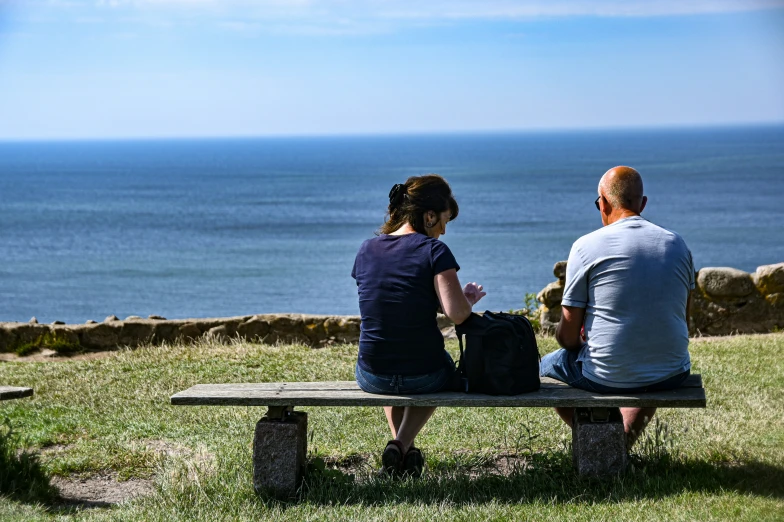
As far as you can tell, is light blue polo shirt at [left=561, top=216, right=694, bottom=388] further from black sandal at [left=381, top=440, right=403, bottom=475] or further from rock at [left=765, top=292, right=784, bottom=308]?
rock at [left=765, top=292, right=784, bottom=308]

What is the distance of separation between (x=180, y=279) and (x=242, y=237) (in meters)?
18.5

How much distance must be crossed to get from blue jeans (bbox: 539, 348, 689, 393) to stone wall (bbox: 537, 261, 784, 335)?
6572mm

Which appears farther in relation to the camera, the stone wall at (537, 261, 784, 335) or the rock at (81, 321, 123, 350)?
the rock at (81, 321, 123, 350)

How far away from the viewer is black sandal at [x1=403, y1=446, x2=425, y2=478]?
500 cm

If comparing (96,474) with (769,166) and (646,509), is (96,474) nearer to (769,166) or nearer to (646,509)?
(646,509)

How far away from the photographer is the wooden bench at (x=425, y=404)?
4.59m

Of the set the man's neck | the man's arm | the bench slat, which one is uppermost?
the man's neck

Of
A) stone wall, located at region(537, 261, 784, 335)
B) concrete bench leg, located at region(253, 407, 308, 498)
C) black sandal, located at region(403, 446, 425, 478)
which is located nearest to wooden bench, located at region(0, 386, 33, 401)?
concrete bench leg, located at region(253, 407, 308, 498)

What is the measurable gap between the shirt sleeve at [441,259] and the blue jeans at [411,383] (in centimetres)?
54

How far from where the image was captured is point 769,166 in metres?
120

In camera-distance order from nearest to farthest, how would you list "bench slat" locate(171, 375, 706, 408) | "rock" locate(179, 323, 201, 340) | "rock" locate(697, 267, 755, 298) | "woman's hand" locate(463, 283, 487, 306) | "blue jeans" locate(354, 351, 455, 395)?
"bench slat" locate(171, 375, 706, 408), "blue jeans" locate(354, 351, 455, 395), "woman's hand" locate(463, 283, 487, 306), "rock" locate(697, 267, 755, 298), "rock" locate(179, 323, 201, 340)

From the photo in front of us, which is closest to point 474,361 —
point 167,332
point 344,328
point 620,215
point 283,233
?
point 620,215

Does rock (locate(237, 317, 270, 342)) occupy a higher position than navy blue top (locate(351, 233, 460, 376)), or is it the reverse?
navy blue top (locate(351, 233, 460, 376))

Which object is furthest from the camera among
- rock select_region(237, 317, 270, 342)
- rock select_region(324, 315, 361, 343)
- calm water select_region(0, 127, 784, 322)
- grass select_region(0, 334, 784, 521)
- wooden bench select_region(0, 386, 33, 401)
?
calm water select_region(0, 127, 784, 322)
